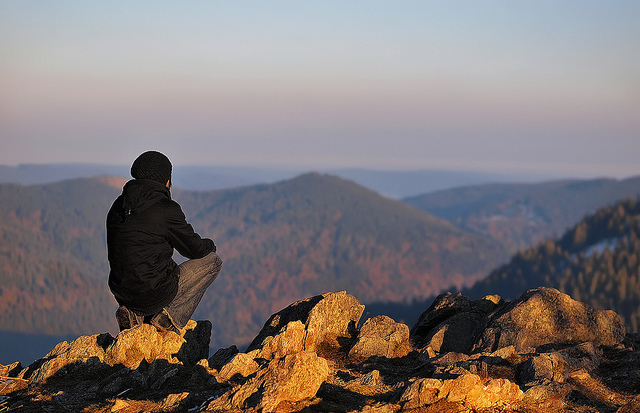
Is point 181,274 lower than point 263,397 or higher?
higher

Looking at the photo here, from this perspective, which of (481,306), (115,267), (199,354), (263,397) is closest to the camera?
(263,397)

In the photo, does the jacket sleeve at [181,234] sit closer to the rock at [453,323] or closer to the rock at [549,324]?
the rock at [453,323]

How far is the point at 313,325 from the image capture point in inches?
637

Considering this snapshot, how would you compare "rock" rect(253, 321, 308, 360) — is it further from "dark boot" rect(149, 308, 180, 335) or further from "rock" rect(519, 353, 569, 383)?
"rock" rect(519, 353, 569, 383)

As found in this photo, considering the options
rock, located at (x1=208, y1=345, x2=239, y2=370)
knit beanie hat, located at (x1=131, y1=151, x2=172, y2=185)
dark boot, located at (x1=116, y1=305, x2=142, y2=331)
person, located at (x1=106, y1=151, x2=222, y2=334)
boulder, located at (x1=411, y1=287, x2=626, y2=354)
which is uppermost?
knit beanie hat, located at (x1=131, y1=151, x2=172, y2=185)

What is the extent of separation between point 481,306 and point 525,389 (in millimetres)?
7716

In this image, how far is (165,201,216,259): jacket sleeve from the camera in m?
13.1

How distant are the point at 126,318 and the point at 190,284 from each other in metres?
1.71

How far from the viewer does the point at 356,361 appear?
14789 mm

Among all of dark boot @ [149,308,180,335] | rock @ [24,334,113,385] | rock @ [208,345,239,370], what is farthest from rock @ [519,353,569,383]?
rock @ [24,334,113,385]

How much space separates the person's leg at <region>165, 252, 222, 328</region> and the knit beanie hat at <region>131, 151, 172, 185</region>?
2511 millimetres

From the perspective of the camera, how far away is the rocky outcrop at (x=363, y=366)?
34.9 feet

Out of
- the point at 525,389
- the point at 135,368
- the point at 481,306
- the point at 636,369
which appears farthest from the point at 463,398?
the point at 481,306

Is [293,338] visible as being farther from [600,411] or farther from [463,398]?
[600,411]
